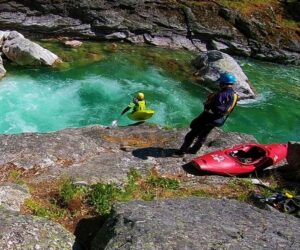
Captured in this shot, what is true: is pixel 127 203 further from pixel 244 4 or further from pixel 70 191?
pixel 244 4

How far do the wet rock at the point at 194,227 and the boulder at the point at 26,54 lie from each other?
14858mm

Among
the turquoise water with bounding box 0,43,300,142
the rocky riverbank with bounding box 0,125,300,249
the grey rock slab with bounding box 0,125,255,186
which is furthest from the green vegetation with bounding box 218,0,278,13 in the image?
the grey rock slab with bounding box 0,125,255,186

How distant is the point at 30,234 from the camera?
19.3ft

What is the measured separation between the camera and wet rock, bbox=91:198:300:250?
220 inches

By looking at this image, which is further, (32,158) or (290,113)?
(290,113)

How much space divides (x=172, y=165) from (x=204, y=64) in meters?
12.9

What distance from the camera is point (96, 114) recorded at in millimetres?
17016

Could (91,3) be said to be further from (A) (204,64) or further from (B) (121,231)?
(B) (121,231)

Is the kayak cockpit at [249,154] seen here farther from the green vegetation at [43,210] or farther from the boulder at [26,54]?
the boulder at [26,54]

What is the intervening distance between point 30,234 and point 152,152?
501 cm

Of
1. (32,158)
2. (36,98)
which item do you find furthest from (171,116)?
(32,158)

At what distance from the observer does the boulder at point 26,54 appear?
20016 mm

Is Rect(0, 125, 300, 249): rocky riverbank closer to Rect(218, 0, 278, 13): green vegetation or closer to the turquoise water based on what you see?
the turquoise water

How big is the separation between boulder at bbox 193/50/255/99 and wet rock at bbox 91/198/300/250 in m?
13.7
